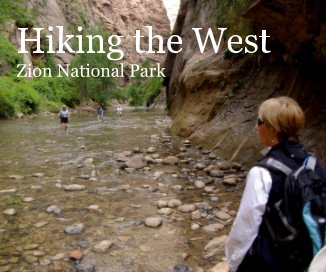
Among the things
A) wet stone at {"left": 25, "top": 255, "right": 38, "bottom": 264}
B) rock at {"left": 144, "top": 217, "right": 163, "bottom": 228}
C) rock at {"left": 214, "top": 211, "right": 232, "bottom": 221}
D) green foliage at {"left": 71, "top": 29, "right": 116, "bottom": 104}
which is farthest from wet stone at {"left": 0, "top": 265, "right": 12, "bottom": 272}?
green foliage at {"left": 71, "top": 29, "right": 116, "bottom": 104}

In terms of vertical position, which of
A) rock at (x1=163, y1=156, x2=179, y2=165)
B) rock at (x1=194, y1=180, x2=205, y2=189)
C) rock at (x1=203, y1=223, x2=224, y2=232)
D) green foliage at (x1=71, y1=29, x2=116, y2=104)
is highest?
rock at (x1=203, y1=223, x2=224, y2=232)

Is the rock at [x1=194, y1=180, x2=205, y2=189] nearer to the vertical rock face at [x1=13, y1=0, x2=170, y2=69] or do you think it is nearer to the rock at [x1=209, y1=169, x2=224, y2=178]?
the rock at [x1=209, y1=169, x2=224, y2=178]

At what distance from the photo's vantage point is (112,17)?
97125 mm

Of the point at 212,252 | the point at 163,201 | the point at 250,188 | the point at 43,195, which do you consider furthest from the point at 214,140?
the point at 250,188

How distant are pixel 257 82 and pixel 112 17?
307 feet

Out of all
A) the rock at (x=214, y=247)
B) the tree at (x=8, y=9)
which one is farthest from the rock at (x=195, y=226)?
the tree at (x=8, y=9)

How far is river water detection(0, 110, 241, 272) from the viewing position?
4.04m

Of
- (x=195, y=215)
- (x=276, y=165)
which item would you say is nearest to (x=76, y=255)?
(x=195, y=215)

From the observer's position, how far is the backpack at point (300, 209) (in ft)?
5.98

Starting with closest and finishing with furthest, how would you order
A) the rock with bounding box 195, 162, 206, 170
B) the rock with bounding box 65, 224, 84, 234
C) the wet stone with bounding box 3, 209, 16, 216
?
the rock with bounding box 65, 224, 84, 234 < the wet stone with bounding box 3, 209, 16, 216 < the rock with bounding box 195, 162, 206, 170

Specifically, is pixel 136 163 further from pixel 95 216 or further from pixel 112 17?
pixel 112 17

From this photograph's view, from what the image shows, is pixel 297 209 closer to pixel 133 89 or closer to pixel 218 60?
pixel 218 60

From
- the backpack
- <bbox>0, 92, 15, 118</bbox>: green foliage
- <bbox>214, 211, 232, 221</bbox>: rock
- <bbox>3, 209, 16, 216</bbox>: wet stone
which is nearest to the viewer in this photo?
the backpack

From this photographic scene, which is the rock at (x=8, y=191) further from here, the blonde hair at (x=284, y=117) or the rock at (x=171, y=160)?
the blonde hair at (x=284, y=117)
